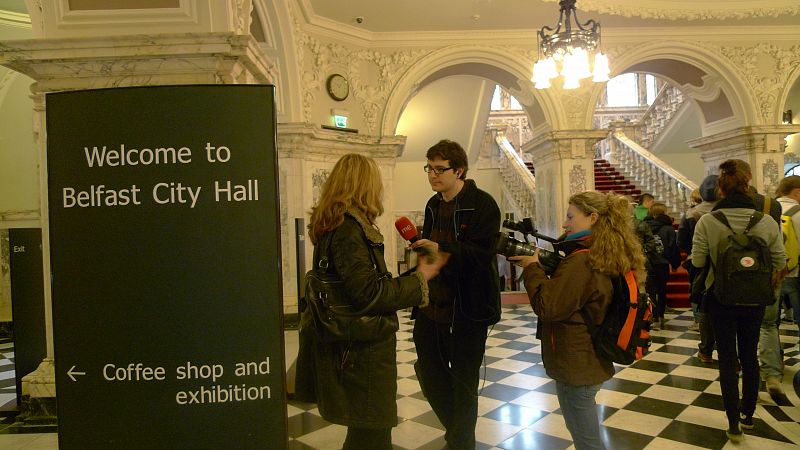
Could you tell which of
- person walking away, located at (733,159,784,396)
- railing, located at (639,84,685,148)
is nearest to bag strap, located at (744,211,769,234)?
person walking away, located at (733,159,784,396)

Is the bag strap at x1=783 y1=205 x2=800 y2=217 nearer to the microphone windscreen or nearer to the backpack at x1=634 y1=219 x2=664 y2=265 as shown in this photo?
the backpack at x1=634 y1=219 x2=664 y2=265

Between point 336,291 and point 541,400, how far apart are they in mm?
2479

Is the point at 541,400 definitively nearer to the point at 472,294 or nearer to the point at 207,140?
the point at 472,294

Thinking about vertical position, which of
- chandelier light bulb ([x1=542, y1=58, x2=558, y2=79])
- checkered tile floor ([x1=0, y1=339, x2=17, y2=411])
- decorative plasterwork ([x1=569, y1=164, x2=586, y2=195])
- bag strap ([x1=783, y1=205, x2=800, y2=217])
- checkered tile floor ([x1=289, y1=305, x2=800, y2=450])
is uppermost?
chandelier light bulb ([x1=542, y1=58, x2=558, y2=79])

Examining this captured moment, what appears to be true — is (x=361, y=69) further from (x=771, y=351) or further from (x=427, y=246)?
(x=427, y=246)

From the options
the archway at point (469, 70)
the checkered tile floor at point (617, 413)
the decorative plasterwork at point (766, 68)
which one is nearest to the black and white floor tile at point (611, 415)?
the checkered tile floor at point (617, 413)

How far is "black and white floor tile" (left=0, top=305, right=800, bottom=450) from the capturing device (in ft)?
9.31

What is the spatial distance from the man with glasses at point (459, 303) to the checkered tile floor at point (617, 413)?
64 cm

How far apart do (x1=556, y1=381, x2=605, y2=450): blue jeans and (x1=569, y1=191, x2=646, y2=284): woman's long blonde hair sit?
1.49ft

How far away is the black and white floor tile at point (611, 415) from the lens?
9.31 feet

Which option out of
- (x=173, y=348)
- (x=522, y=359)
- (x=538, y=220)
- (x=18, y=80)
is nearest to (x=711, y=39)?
(x=538, y=220)

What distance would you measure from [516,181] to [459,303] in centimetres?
987

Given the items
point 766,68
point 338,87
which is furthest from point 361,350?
point 766,68

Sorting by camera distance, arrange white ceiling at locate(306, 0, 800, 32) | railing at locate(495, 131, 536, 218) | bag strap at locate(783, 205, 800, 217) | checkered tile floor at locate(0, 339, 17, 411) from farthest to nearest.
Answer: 1. railing at locate(495, 131, 536, 218)
2. white ceiling at locate(306, 0, 800, 32)
3. checkered tile floor at locate(0, 339, 17, 411)
4. bag strap at locate(783, 205, 800, 217)
